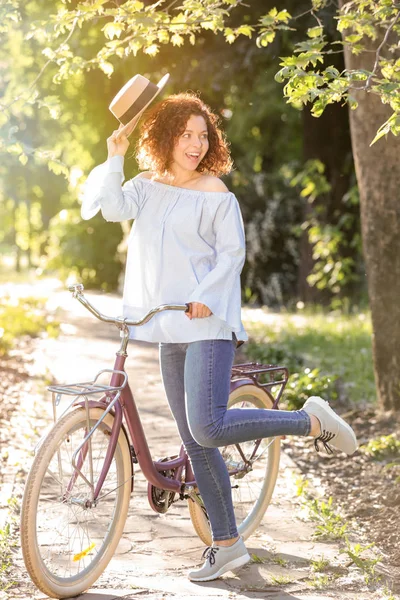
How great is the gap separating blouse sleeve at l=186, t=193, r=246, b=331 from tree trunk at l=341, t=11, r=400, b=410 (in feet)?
11.9

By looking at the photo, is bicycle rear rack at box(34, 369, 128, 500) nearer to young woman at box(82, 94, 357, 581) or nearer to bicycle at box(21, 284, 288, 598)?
bicycle at box(21, 284, 288, 598)

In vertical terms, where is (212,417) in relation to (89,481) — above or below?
above

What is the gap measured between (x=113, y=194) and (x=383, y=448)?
11.5ft

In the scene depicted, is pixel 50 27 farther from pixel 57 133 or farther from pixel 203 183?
pixel 57 133

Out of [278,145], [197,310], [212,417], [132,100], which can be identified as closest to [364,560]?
[212,417]

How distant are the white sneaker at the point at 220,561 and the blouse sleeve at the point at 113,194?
146 cm

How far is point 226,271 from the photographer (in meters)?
4.09

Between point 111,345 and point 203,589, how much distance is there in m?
8.33

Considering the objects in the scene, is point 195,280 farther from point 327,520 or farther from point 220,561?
point 327,520

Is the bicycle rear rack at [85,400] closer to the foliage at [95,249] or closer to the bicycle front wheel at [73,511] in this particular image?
the bicycle front wheel at [73,511]

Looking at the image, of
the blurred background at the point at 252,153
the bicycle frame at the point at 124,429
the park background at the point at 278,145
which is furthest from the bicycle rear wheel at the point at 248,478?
the blurred background at the point at 252,153

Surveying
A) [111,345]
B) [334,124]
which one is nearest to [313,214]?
[334,124]

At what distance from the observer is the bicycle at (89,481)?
388cm

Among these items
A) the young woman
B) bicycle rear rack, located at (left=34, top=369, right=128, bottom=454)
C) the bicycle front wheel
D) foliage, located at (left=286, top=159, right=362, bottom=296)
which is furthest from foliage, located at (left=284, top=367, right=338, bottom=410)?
foliage, located at (left=286, top=159, right=362, bottom=296)
